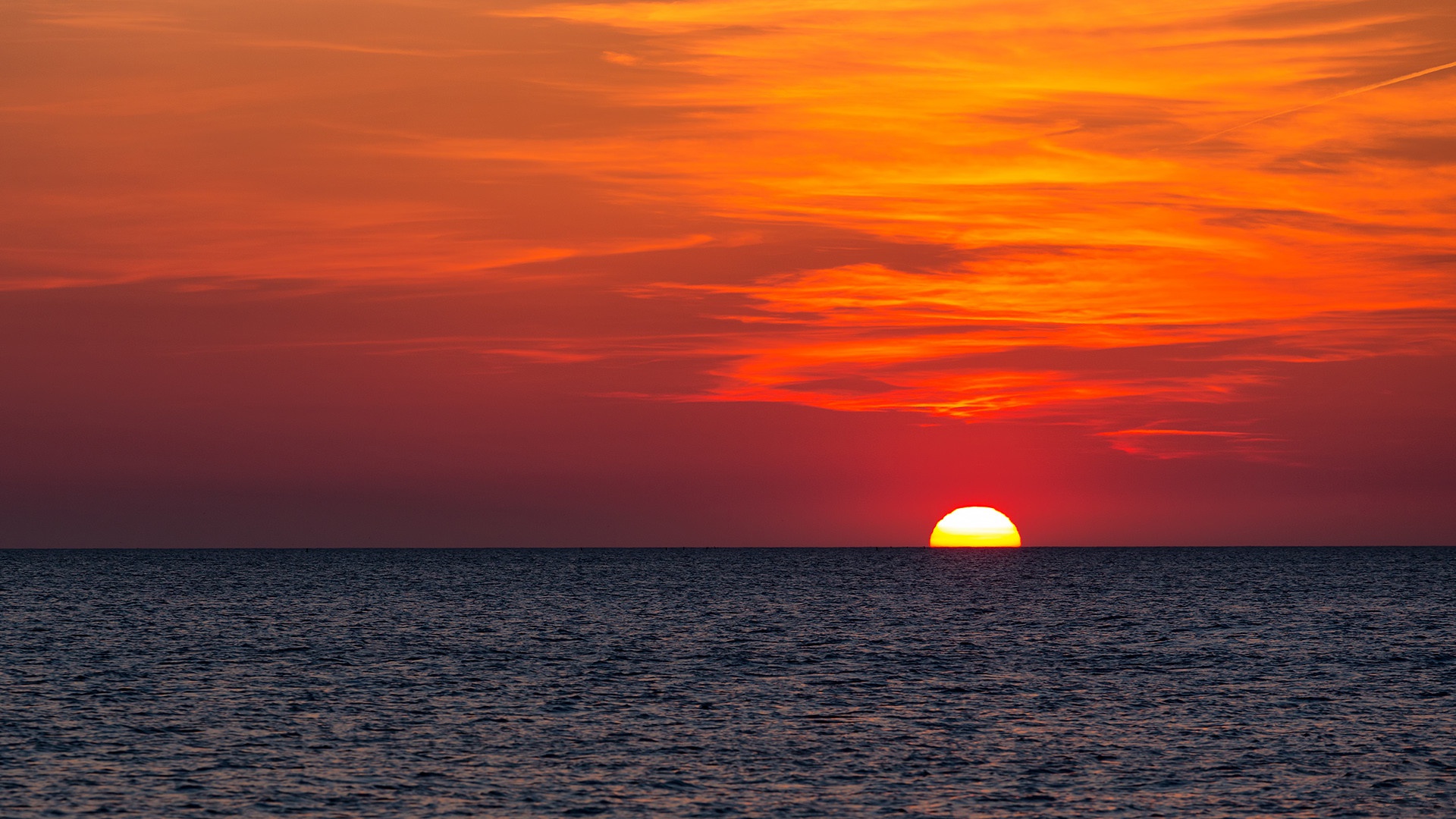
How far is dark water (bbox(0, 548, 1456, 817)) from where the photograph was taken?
3784 centimetres

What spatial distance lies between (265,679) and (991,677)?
31761 mm

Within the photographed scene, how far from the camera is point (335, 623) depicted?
350 ft

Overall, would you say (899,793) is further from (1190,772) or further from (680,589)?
(680,589)

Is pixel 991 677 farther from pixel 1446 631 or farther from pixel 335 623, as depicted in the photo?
pixel 335 623

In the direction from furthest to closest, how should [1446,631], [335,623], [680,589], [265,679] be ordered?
[680,589] < [335,623] < [1446,631] < [265,679]

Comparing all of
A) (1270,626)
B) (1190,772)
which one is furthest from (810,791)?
(1270,626)

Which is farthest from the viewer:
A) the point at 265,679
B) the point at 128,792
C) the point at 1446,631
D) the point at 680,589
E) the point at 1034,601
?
the point at 680,589

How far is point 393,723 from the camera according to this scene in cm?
4997

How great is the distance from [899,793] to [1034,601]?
107m

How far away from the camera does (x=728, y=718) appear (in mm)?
51750

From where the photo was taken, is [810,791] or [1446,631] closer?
[810,791]

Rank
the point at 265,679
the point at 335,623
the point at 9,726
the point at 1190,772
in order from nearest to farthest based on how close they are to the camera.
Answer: the point at 1190,772 < the point at 9,726 < the point at 265,679 < the point at 335,623

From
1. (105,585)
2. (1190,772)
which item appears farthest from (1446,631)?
(105,585)

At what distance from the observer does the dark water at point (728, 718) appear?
3784 cm
